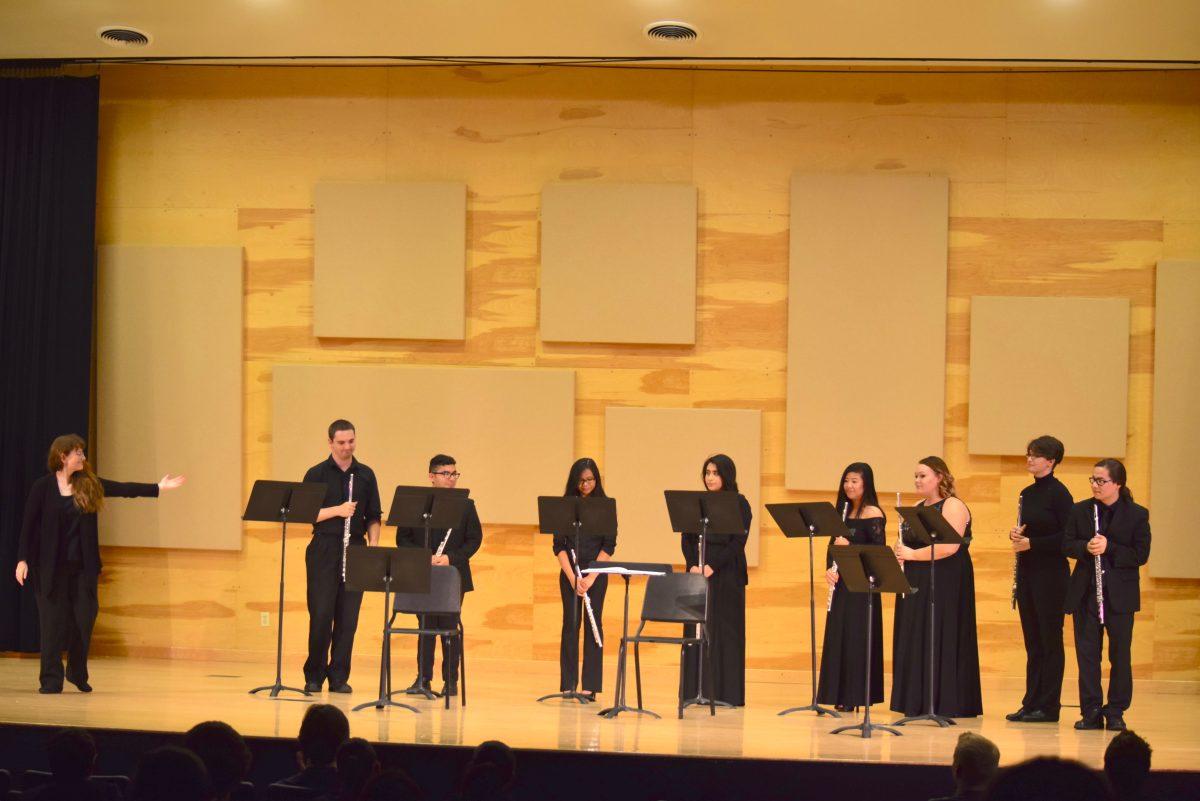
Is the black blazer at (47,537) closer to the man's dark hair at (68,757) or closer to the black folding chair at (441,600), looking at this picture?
the black folding chair at (441,600)

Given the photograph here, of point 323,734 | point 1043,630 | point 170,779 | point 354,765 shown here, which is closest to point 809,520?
point 1043,630

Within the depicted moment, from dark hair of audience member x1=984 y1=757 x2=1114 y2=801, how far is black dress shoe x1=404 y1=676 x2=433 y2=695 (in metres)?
5.07

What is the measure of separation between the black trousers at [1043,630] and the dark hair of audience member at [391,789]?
4.34 meters

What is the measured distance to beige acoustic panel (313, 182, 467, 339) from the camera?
8141 mm

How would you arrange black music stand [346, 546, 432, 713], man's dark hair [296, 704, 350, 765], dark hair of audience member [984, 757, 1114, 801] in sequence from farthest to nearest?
1. black music stand [346, 546, 432, 713]
2. man's dark hair [296, 704, 350, 765]
3. dark hair of audience member [984, 757, 1114, 801]

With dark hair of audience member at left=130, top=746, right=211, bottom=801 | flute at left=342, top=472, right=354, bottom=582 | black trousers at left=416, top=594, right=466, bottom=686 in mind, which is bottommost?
black trousers at left=416, top=594, right=466, bottom=686

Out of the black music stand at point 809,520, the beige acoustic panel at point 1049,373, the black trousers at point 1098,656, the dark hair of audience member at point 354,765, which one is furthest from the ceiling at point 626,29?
the dark hair of audience member at point 354,765

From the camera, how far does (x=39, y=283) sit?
26.6 ft

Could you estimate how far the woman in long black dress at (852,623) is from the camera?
21.2ft

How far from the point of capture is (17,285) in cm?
812

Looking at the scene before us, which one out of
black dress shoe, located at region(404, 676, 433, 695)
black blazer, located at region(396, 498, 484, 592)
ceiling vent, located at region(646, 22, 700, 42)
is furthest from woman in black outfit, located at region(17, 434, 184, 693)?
ceiling vent, located at region(646, 22, 700, 42)

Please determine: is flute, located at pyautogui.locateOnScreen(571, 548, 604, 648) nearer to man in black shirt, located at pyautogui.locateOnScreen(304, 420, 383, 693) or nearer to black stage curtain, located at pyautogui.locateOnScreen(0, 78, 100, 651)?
man in black shirt, located at pyautogui.locateOnScreen(304, 420, 383, 693)

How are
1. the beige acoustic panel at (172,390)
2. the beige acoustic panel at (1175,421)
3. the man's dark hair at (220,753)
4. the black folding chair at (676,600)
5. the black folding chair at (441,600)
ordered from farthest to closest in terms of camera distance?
the beige acoustic panel at (172,390)
the beige acoustic panel at (1175,421)
the black folding chair at (441,600)
the black folding chair at (676,600)
the man's dark hair at (220,753)

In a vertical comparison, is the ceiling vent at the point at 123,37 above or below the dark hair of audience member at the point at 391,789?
above
